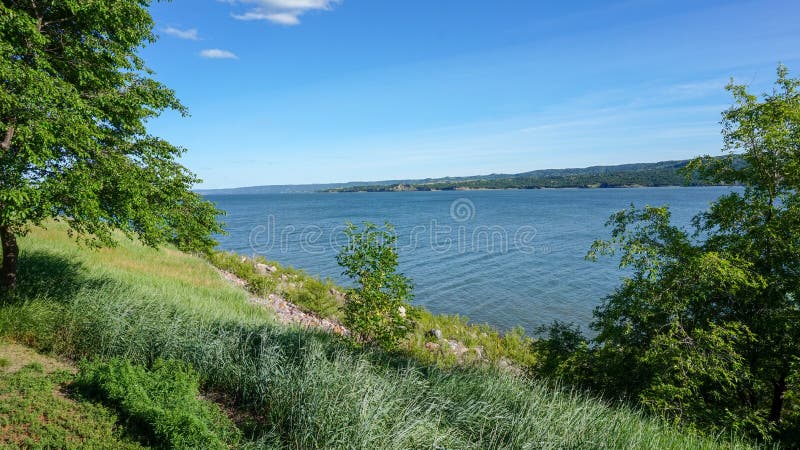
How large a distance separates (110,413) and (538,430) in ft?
21.5

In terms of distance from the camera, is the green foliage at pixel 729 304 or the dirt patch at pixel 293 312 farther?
the dirt patch at pixel 293 312

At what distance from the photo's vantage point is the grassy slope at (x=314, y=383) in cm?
601

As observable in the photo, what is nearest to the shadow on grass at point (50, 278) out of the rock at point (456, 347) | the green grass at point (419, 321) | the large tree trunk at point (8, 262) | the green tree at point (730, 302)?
the large tree trunk at point (8, 262)

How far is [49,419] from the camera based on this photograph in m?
6.29

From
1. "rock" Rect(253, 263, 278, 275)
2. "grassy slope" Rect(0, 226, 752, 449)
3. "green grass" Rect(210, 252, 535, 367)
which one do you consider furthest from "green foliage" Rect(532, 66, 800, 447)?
"rock" Rect(253, 263, 278, 275)

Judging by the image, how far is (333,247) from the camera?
47438 mm

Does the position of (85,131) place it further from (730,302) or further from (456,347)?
(456,347)

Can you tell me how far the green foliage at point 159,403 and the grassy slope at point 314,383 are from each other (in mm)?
605

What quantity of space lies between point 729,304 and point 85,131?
14212 mm

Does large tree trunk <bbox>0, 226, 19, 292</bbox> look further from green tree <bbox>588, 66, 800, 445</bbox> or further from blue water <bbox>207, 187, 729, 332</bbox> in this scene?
blue water <bbox>207, 187, 729, 332</bbox>

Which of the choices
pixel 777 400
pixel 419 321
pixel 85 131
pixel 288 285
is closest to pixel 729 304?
pixel 777 400

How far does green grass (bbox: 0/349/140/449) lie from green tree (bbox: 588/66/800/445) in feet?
31.4

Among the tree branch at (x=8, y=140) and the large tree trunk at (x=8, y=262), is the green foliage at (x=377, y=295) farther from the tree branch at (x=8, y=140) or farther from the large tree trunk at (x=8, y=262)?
the large tree trunk at (x=8, y=262)

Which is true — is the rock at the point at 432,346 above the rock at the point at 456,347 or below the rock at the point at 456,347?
above
